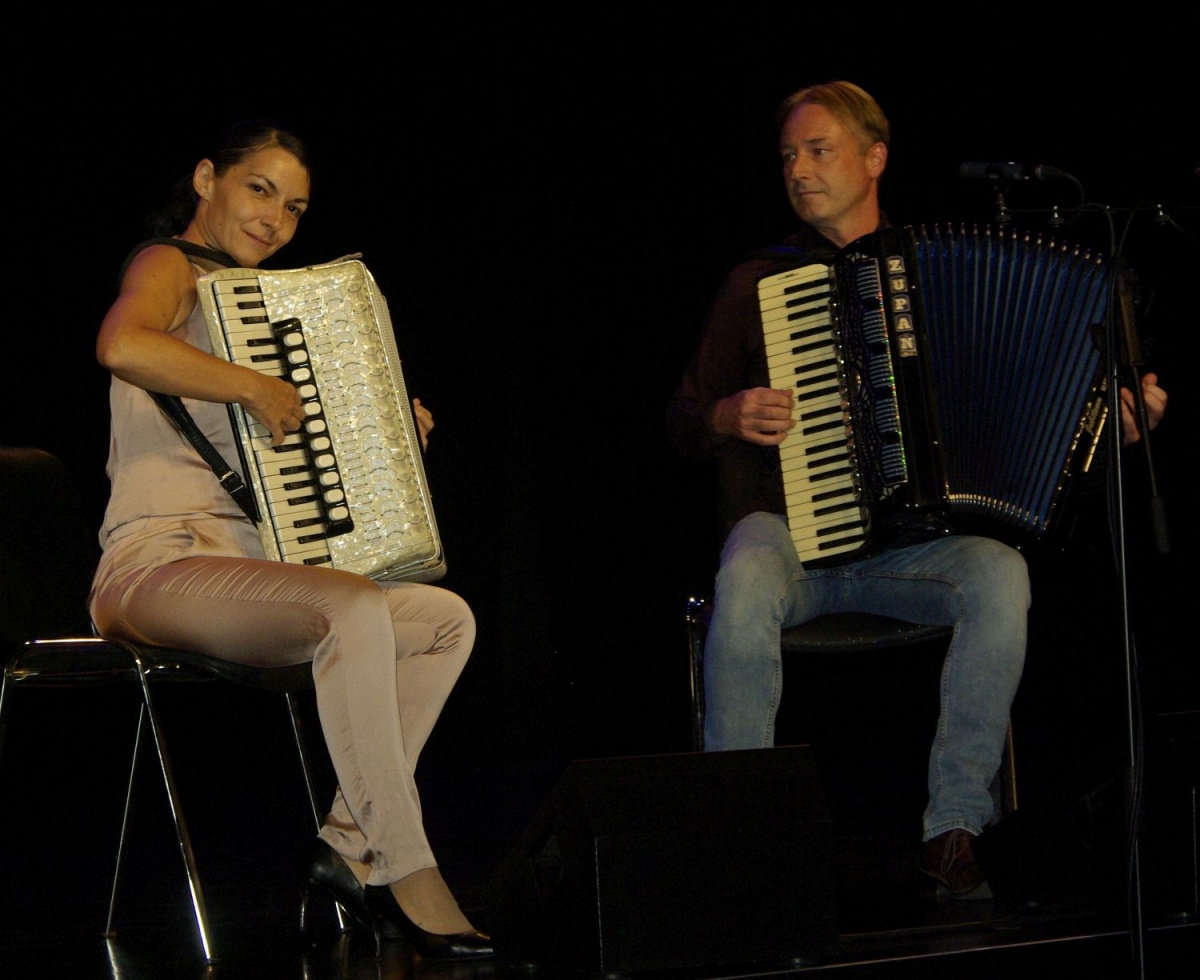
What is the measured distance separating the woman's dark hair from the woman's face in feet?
0.05

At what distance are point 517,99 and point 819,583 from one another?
9.05 ft

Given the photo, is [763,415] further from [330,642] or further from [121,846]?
[121,846]

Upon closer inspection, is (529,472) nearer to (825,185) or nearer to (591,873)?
(825,185)

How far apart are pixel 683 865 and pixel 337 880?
0.74 m

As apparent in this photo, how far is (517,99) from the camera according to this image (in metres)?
4.95

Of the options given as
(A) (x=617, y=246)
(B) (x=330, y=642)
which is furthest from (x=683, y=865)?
(A) (x=617, y=246)

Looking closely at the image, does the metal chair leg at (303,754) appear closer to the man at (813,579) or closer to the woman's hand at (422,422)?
the woman's hand at (422,422)

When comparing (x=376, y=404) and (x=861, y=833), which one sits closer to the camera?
(x=376, y=404)

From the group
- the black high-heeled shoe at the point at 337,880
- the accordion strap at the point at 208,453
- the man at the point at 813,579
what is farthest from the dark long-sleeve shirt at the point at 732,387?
the black high-heeled shoe at the point at 337,880

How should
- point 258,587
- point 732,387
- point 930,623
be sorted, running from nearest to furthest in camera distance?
point 258,587
point 930,623
point 732,387

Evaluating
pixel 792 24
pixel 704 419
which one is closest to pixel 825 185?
pixel 704 419

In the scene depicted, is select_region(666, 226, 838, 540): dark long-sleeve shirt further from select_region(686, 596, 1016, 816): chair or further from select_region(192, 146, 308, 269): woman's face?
select_region(192, 146, 308, 269): woman's face

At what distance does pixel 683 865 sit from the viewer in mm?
1870

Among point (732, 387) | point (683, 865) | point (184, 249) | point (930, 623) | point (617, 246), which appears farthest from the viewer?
point (617, 246)
